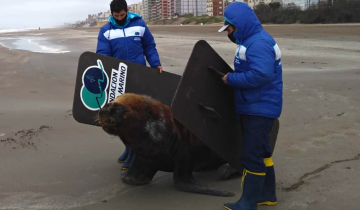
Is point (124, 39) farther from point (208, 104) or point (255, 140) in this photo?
point (255, 140)

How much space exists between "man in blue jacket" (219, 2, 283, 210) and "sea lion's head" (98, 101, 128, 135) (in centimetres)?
92

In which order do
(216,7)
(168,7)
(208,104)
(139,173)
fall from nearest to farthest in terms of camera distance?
(208,104) → (139,173) → (216,7) → (168,7)

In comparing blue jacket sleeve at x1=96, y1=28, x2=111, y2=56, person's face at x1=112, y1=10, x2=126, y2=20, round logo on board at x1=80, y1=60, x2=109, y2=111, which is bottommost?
round logo on board at x1=80, y1=60, x2=109, y2=111

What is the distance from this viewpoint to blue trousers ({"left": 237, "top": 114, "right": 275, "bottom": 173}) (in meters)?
3.08

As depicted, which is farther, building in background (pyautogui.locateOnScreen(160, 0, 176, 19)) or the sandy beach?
building in background (pyautogui.locateOnScreen(160, 0, 176, 19))

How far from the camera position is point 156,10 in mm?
155000

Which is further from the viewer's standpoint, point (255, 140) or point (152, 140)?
point (152, 140)

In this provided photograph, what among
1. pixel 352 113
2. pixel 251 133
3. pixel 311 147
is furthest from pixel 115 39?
pixel 352 113

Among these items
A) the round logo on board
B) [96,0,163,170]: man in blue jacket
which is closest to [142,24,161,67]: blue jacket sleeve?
[96,0,163,170]: man in blue jacket

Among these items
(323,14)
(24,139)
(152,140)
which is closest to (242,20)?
(152,140)

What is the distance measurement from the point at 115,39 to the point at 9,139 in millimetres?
2146

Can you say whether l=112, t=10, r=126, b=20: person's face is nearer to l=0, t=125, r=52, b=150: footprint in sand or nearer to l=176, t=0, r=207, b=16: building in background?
l=0, t=125, r=52, b=150: footprint in sand

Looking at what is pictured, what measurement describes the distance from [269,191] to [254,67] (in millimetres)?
1170

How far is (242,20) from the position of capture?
9.89 feet
